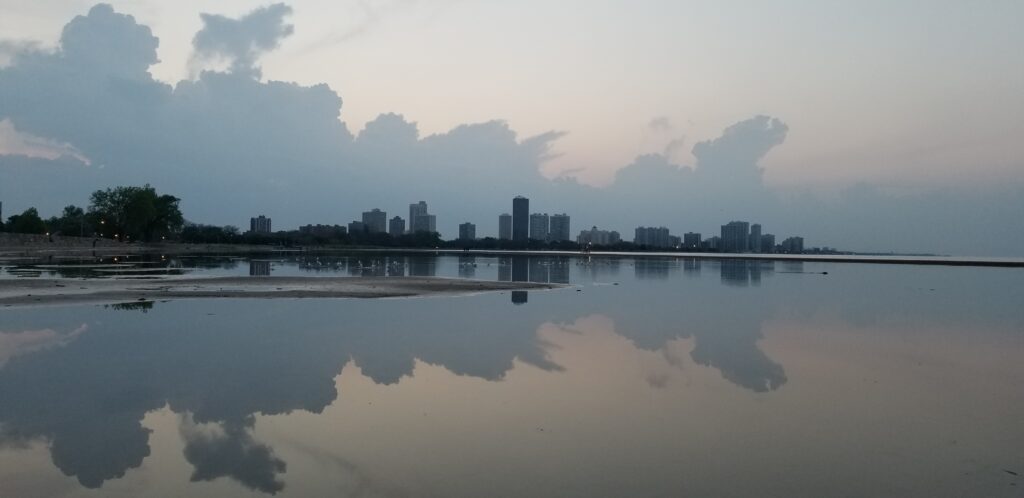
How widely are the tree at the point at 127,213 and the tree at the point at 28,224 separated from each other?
11.3m

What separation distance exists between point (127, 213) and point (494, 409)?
5207 inches

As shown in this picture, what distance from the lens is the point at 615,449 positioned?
8.42 m

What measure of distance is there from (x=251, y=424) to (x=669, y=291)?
31.2 meters

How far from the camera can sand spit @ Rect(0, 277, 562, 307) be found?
26.0 metres

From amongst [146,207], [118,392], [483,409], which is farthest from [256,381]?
[146,207]

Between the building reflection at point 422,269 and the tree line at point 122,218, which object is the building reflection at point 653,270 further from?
the tree line at point 122,218

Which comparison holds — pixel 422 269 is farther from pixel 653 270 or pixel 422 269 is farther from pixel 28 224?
pixel 28 224

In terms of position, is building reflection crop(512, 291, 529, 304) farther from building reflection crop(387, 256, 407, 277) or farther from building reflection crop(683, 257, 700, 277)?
building reflection crop(683, 257, 700, 277)

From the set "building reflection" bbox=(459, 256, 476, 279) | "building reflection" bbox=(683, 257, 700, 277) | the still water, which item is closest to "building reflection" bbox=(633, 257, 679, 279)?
"building reflection" bbox=(683, 257, 700, 277)

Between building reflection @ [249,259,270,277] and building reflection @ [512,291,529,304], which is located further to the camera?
building reflection @ [249,259,270,277]

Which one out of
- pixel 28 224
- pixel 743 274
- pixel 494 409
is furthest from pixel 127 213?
pixel 494 409

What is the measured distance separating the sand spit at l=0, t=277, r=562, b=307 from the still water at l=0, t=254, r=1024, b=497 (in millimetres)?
5484

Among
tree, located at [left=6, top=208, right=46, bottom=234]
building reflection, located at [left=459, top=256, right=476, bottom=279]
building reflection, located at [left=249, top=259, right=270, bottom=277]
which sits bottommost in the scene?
building reflection, located at [left=459, top=256, right=476, bottom=279]

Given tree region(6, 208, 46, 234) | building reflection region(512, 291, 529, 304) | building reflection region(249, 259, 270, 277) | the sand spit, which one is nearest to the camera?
the sand spit
